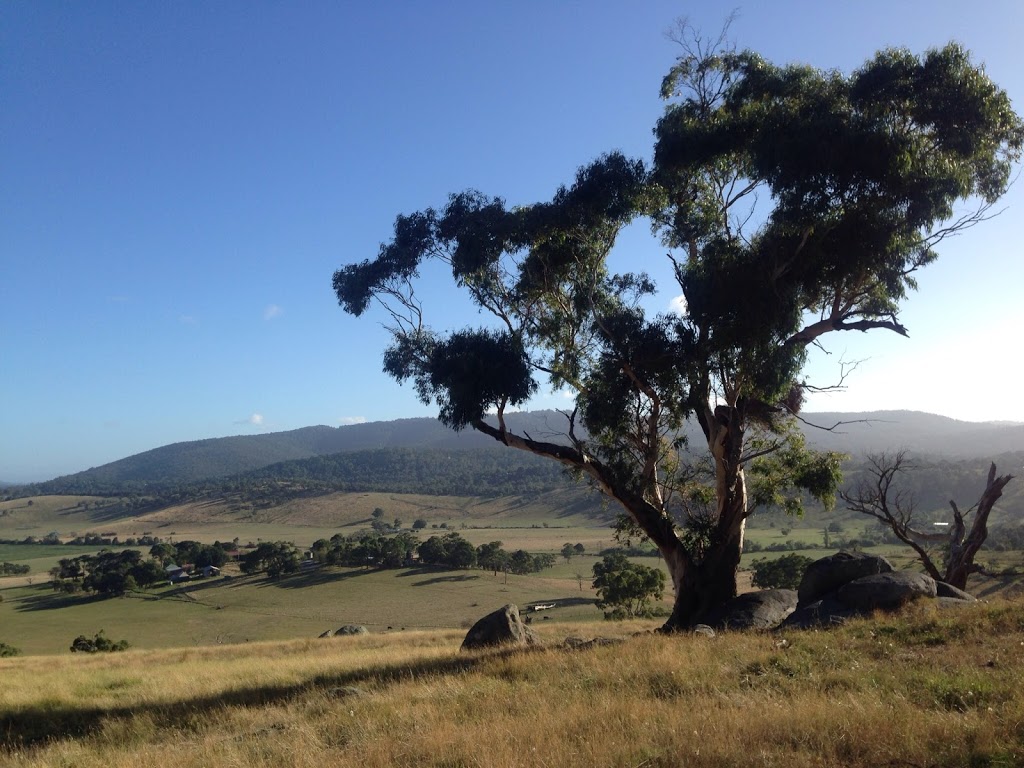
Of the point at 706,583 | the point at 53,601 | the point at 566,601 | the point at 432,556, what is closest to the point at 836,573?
the point at 706,583

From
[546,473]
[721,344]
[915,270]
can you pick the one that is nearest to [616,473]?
[721,344]

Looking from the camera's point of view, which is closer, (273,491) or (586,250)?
(586,250)

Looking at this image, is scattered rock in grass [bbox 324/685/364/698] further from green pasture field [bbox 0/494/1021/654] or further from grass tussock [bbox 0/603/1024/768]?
green pasture field [bbox 0/494/1021/654]

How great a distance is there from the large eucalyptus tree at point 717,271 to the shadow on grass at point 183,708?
5.63m

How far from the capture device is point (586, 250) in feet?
58.0

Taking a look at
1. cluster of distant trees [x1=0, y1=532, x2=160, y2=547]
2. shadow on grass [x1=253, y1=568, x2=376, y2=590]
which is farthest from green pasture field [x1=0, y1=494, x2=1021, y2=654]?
cluster of distant trees [x1=0, y1=532, x2=160, y2=547]

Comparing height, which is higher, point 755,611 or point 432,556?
point 755,611

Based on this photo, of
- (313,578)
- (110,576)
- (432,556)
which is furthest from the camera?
(432,556)

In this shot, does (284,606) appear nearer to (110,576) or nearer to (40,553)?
(110,576)

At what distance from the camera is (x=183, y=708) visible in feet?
38.7

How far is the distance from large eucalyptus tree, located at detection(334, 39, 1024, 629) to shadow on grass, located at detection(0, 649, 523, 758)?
5.63 metres

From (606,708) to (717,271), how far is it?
10.1 m

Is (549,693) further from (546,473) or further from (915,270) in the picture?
(546,473)

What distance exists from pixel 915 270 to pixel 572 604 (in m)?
41.4
